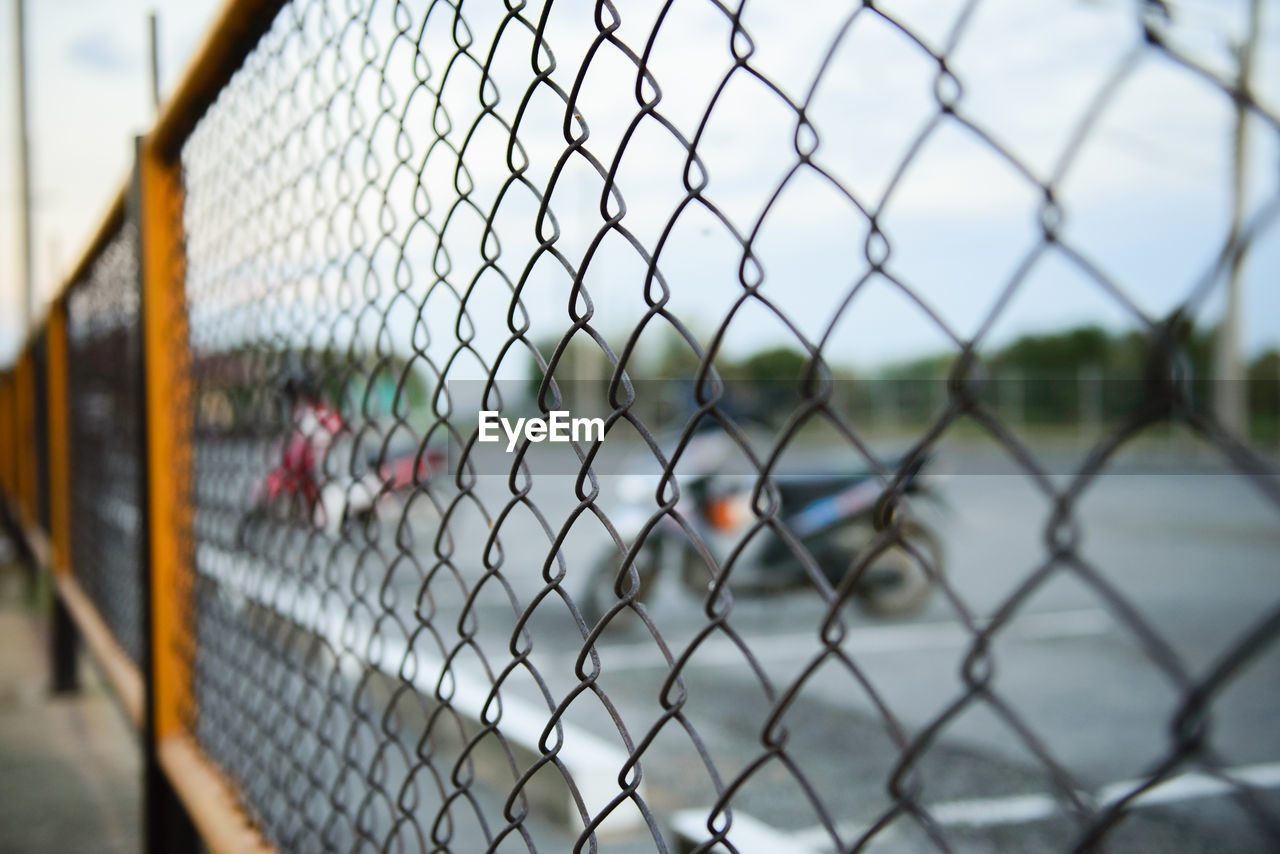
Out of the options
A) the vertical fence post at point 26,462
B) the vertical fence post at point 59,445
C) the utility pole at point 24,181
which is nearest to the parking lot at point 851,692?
the vertical fence post at point 59,445

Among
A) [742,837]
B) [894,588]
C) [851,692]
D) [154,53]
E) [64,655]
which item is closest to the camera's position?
[742,837]

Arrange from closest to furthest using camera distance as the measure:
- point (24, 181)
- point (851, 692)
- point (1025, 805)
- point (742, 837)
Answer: point (742, 837), point (1025, 805), point (851, 692), point (24, 181)

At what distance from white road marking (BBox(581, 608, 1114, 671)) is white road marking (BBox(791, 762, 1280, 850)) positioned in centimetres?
182

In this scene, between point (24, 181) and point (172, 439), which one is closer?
point (172, 439)

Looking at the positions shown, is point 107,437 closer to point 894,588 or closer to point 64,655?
point 64,655

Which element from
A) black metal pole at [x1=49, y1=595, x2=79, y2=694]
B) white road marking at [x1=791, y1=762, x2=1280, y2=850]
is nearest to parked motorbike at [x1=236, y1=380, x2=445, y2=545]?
white road marking at [x1=791, y1=762, x2=1280, y2=850]

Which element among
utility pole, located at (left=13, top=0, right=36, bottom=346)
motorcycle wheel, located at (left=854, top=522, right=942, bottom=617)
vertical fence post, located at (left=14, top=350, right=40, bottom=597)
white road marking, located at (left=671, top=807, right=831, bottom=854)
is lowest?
motorcycle wheel, located at (left=854, top=522, right=942, bottom=617)

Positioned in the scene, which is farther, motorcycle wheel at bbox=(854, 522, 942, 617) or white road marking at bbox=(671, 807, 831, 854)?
motorcycle wheel at bbox=(854, 522, 942, 617)

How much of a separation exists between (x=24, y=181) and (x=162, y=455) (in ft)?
20.9

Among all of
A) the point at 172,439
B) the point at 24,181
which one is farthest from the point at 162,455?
the point at 24,181

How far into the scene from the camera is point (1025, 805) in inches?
124

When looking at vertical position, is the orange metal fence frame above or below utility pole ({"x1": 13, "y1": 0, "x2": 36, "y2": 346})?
below

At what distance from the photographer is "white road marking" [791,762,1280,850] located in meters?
2.97

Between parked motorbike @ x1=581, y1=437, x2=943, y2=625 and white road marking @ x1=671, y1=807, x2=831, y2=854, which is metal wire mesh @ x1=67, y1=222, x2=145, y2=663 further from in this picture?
parked motorbike @ x1=581, y1=437, x2=943, y2=625
